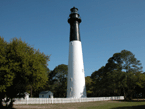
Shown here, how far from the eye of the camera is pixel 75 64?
2694cm

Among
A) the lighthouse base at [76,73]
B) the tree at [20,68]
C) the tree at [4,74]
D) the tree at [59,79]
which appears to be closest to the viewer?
the tree at [4,74]

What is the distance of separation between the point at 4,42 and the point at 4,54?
207 centimetres

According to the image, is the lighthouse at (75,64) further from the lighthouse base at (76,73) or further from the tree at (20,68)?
the tree at (20,68)

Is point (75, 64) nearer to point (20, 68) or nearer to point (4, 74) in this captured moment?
point (20, 68)

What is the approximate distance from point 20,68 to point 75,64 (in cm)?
1475

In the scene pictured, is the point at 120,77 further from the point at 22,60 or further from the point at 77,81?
the point at 22,60

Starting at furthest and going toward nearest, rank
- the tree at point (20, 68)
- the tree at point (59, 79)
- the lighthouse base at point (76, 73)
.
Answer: the tree at point (59, 79)
the lighthouse base at point (76, 73)
the tree at point (20, 68)

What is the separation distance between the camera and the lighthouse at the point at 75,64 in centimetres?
2588

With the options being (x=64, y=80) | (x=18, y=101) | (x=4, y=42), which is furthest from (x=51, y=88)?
(x=4, y=42)

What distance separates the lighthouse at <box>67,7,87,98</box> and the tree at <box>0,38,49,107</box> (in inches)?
459

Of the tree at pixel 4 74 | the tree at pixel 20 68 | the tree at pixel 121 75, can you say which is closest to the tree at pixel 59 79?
the tree at pixel 121 75

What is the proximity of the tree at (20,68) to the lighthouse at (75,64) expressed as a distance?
459 inches

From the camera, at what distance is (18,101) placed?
21.2 meters

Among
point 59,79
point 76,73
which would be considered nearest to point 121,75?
point 76,73
